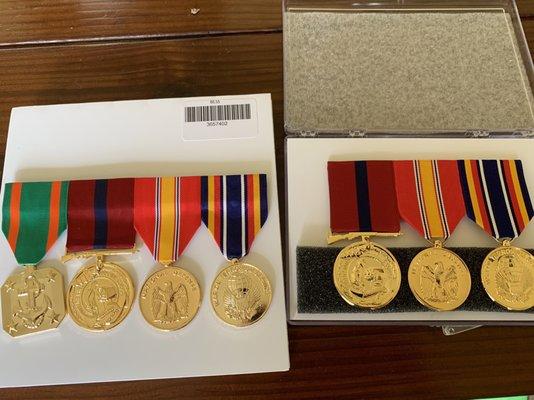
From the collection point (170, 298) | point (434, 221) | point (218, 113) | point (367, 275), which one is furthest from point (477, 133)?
point (170, 298)

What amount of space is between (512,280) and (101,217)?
1.93 feet

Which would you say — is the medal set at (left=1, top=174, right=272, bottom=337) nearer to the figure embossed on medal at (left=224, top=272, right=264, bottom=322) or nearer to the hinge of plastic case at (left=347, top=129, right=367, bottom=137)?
the figure embossed on medal at (left=224, top=272, right=264, bottom=322)

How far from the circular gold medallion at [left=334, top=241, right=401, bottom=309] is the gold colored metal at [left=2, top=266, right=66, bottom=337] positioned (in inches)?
15.4

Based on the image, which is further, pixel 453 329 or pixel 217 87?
pixel 217 87

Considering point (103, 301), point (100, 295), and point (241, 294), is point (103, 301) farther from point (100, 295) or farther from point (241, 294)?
point (241, 294)

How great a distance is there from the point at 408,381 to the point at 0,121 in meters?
0.75

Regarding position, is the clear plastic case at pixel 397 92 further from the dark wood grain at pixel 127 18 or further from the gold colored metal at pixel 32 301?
the gold colored metal at pixel 32 301

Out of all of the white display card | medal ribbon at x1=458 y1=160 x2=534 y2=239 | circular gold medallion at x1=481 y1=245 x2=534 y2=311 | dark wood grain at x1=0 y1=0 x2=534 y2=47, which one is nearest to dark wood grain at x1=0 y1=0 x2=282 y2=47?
dark wood grain at x1=0 y1=0 x2=534 y2=47

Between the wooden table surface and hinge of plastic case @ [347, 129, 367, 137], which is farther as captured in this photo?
hinge of plastic case @ [347, 129, 367, 137]

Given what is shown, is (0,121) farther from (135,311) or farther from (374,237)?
(374,237)

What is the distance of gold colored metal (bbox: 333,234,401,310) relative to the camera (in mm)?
678

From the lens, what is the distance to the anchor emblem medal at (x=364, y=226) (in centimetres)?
68

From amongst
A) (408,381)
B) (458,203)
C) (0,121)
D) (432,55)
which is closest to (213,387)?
(408,381)

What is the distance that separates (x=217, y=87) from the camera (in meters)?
0.85
